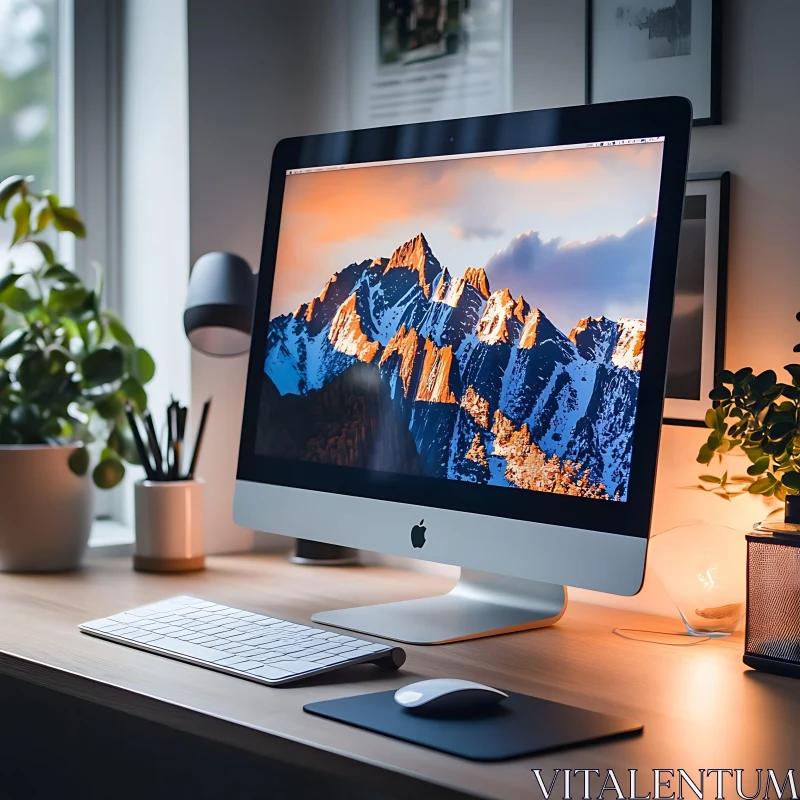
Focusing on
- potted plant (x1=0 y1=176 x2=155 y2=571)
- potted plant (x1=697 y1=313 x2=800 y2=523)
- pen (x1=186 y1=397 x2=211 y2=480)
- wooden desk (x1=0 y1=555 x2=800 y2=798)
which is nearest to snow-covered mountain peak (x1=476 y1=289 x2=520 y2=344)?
potted plant (x1=697 y1=313 x2=800 y2=523)

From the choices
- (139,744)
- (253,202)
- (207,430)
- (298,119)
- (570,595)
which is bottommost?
(139,744)

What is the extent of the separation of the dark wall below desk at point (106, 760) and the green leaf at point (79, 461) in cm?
33

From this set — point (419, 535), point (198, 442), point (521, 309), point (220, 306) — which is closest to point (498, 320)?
point (521, 309)

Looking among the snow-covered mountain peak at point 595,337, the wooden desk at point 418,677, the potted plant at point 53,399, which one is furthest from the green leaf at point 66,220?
the snow-covered mountain peak at point 595,337

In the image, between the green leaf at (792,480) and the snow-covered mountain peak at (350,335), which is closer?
the green leaf at (792,480)

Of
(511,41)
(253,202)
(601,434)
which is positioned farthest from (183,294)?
(601,434)

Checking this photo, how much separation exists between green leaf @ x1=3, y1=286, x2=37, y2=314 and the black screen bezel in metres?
0.43

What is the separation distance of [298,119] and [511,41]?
498 millimetres

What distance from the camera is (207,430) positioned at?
184 cm

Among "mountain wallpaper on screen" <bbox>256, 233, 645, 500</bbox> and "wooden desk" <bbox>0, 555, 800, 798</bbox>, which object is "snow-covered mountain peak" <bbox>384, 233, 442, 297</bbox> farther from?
"wooden desk" <bbox>0, 555, 800, 798</bbox>

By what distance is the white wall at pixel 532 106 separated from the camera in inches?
50.7

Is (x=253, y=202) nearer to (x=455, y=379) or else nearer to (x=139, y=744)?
(x=455, y=379)

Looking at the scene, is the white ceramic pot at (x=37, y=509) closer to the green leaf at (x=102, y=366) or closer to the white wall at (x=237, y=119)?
the green leaf at (x=102, y=366)

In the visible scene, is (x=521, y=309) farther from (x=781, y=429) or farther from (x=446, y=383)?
(x=781, y=429)
